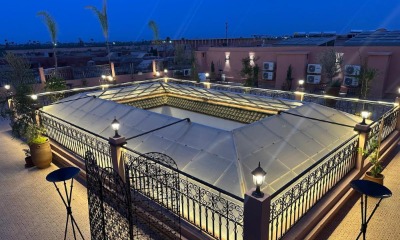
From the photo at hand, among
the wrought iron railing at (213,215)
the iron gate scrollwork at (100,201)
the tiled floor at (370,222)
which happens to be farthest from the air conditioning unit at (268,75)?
the iron gate scrollwork at (100,201)

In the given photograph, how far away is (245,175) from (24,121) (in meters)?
9.71

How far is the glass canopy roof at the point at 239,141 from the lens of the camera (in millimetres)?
7633

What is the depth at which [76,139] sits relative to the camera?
1087cm

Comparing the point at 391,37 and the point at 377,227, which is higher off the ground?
the point at 391,37

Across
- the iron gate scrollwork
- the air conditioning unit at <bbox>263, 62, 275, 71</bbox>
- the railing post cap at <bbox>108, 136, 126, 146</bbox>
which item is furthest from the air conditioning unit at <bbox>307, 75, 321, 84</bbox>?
the iron gate scrollwork

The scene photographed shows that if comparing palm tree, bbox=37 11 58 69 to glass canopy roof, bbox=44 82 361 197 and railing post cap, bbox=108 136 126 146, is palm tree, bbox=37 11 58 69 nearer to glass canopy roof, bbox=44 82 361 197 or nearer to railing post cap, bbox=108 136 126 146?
glass canopy roof, bbox=44 82 361 197

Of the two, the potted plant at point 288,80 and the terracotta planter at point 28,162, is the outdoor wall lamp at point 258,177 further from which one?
the potted plant at point 288,80

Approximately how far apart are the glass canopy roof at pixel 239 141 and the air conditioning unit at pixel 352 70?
11.0 meters

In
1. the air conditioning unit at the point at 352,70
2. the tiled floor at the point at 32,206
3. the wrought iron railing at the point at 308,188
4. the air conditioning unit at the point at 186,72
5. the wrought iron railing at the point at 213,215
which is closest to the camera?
the wrought iron railing at the point at 213,215

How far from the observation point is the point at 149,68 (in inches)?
1351

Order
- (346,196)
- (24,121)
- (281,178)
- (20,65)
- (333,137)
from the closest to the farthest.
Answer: (281,178)
(346,196)
(333,137)
(24,121)
(20,65)

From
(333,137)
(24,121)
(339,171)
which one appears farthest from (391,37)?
(24,121)

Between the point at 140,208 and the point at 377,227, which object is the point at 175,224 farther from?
the point at 377,227

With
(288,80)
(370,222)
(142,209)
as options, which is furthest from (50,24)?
(370,222)
